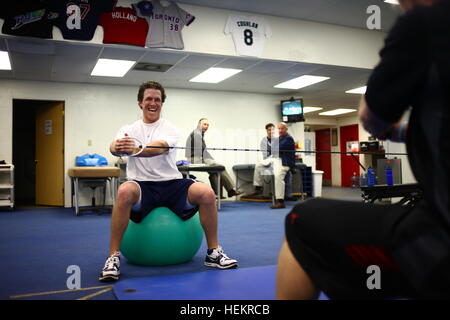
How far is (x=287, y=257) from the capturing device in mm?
947

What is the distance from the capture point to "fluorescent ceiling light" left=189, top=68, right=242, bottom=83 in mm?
6980

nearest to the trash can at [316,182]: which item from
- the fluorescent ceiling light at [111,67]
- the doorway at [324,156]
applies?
the fluorescent ceiling light at [111,67]

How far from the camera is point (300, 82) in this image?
8.01 m

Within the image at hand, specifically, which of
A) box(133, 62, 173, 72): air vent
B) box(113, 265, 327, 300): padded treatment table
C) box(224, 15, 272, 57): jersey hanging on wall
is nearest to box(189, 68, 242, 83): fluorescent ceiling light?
box(133, 62, 173, 72): air vent

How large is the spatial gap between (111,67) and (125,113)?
1.41 m

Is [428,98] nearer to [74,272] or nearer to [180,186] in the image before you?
[180,186]

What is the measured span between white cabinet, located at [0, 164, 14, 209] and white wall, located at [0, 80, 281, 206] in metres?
0.40

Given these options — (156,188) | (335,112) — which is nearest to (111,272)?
(156,188)

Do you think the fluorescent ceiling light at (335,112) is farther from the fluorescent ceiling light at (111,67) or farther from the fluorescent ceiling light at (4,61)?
the fluorescent ceiling light at (4,61)

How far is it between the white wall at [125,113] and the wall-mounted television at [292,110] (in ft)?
0.79

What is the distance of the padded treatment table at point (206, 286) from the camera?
5.99 ft

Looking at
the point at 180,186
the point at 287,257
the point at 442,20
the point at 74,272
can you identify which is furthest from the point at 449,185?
the point at 74,272

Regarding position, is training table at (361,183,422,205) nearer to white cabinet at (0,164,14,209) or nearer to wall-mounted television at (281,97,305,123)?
wall-mounted television at (281,97,305,123)

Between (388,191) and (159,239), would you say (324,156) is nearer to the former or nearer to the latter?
(388,191)
